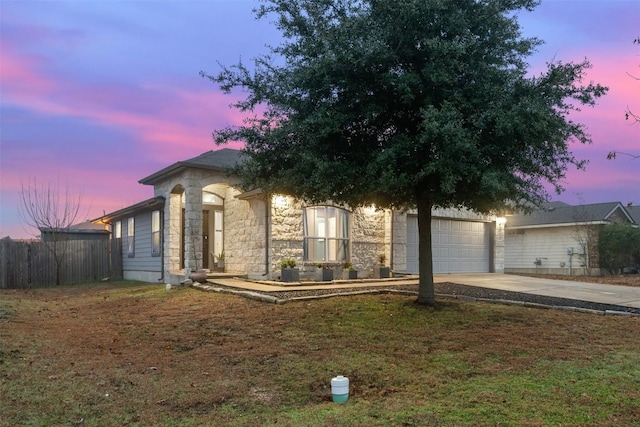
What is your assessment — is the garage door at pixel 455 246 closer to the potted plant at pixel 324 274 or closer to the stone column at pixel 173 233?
the potted plant at pixel 324 274

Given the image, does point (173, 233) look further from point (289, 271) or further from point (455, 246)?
point (455, 246)

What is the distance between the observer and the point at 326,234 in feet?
51.5

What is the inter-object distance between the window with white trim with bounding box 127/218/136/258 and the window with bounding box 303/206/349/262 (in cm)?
943

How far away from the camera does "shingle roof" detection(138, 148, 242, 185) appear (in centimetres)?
1520

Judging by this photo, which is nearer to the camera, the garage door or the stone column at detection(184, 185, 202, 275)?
the stone column at detection(184, 185, 202, 275)

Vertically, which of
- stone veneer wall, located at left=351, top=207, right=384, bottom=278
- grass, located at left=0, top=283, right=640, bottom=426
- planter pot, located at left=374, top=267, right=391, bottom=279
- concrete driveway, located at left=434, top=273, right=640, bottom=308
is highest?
stone veneer wall, located at left=351, top=207, right=384, bottom=278

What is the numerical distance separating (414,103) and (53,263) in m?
18.0

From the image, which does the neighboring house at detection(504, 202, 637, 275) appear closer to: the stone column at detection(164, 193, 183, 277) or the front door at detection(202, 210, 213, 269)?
the front door at detection(202, 210, 213, 269)

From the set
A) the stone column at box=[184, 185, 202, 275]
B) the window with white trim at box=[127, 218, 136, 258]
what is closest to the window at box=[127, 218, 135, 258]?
the window with white trim at box=[127, 218, 136, 258]

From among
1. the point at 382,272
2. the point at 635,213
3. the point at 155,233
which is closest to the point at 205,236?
the point at 155,233

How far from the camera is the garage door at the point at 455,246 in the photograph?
1836 centimetres

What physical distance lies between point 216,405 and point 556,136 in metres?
6.38

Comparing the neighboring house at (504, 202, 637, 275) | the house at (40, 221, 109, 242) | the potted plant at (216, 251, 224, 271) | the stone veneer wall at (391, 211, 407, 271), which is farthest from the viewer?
the neighboring house at (504, 202, 637, 275)

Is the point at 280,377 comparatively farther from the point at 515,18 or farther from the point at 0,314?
the point at 0,314
